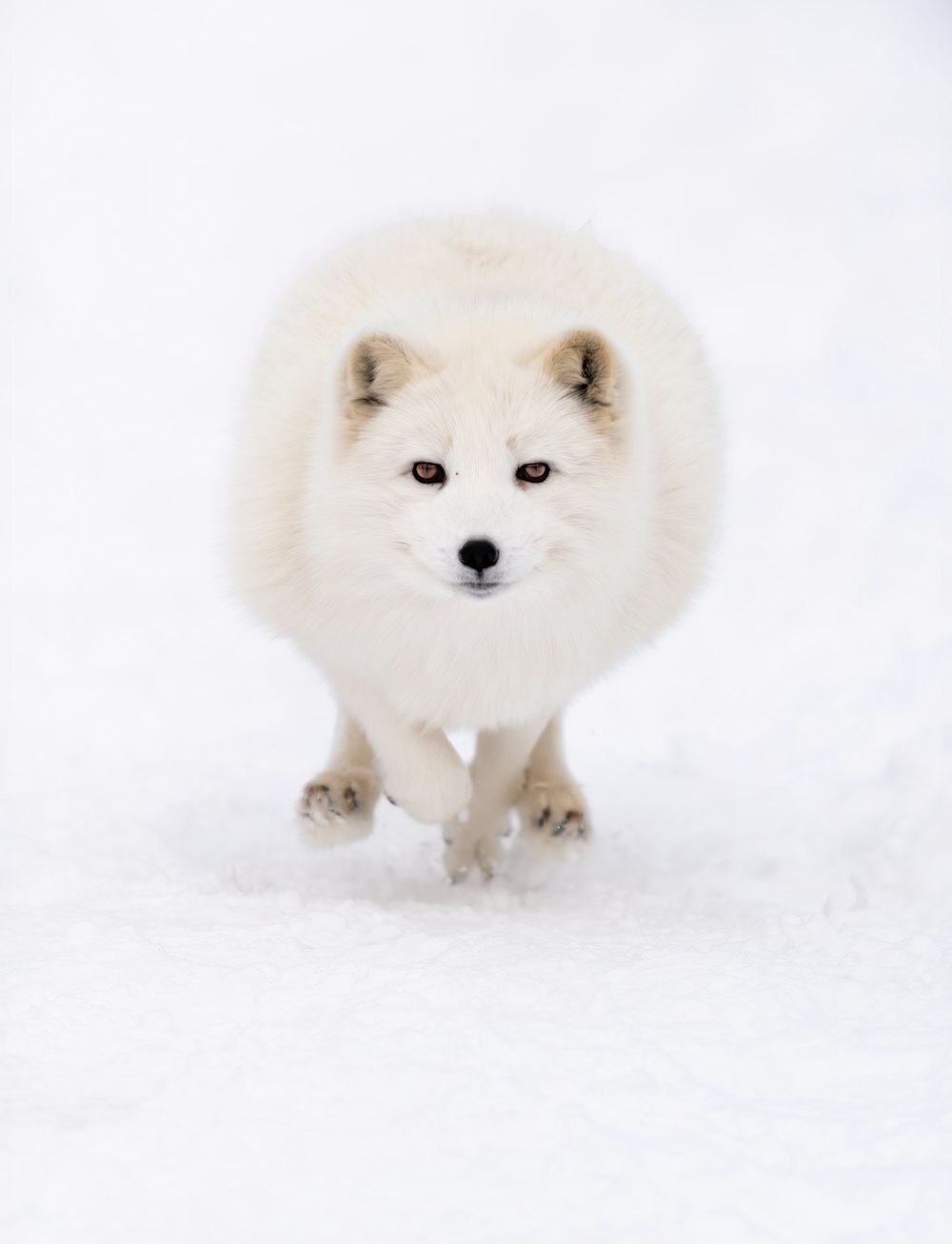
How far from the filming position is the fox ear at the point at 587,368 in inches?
152

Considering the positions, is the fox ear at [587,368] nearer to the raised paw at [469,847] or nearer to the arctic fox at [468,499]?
the arctic fox at [468,499]

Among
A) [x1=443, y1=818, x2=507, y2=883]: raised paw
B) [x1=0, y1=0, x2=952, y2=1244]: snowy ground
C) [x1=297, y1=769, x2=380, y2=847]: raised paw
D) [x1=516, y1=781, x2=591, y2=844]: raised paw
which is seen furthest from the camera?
[x1=443, y1=818, x2=507, y2=883]: raised paw

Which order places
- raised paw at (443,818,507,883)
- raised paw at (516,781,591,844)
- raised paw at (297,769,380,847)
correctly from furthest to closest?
raised paw at (443,818,507,883), raised paw at (516,781,591,844), raised paw at (297,769,380,847)

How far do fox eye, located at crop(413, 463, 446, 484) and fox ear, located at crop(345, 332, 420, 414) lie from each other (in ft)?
0.85

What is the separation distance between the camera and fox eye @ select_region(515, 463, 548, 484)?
379 centimetres

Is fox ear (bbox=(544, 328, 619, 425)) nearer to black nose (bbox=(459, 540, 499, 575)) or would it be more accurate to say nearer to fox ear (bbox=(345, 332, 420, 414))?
fox ear (bbox=(345, 332, 420, 414))

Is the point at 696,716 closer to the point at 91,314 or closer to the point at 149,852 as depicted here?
the point at 149,852

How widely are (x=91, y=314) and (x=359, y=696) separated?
8086mm

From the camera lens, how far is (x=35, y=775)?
598cm

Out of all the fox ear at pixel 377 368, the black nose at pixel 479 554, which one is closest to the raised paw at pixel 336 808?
the fox ear at pixel 377 368

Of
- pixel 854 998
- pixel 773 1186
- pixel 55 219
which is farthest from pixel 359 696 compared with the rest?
pixel 55 219

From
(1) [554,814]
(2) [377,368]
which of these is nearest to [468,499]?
(2) [377,368]

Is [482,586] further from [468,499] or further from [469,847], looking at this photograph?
[469,847]

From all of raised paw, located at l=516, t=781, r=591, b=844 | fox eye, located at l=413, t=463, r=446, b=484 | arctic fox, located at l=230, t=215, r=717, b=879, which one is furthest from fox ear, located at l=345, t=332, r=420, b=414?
raised paw, located at l=516, t=781, r=591, b=844
